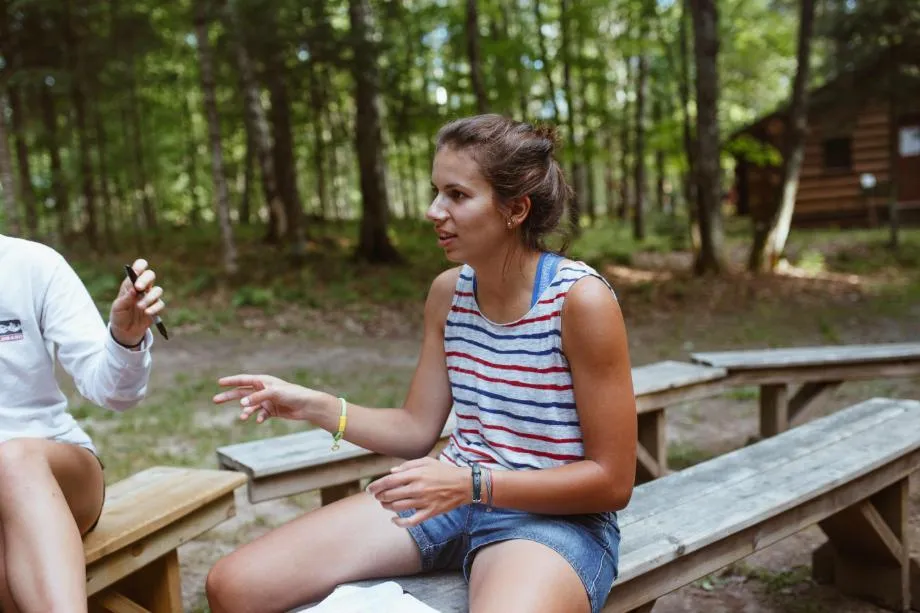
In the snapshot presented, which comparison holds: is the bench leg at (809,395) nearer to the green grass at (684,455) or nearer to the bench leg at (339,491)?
the green grass at (684,455)

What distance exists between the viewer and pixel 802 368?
527 cm

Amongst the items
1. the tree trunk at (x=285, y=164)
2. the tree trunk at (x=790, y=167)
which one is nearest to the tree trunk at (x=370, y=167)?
the tree trunk at (x=285, y=164)

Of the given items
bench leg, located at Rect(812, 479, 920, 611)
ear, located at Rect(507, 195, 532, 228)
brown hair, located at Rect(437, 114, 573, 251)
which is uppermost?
brown hair, located at Rect(437, 114, 573, 251)

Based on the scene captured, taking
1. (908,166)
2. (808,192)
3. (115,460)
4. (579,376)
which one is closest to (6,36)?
(115,460)

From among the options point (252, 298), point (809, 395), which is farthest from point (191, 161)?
point (809, 395)

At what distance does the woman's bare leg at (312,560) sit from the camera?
80.9 inches

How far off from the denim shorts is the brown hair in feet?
2.36

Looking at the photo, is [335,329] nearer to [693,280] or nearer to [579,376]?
[693,280]

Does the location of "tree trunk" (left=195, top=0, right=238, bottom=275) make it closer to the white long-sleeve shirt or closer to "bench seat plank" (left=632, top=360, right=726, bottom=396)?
"bench seat plank" (left=632, top=360, right=726, bottom=396)

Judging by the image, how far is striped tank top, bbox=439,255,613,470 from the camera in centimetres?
205

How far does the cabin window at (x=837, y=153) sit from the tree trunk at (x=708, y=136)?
1219 centimetres

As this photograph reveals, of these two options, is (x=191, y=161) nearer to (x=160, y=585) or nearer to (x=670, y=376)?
(x=670, y=376)

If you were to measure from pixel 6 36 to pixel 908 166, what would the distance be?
2168 cm

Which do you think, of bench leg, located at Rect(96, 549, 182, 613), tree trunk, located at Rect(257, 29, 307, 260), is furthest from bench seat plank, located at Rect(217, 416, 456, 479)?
tree trunk, located at Rect(257, 29, 307, 260)
